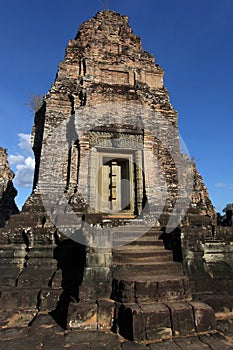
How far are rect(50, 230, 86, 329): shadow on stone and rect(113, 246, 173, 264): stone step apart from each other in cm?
80

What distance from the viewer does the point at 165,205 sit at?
25.3 feet

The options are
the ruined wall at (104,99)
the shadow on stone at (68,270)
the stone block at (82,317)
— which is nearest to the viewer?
the stone block at (82,317)

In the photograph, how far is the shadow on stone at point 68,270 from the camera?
4152 mm

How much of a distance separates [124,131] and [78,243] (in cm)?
478

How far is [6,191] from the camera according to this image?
474 inches

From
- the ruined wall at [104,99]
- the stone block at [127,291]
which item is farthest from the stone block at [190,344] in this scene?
the ruined wall at [104,99]

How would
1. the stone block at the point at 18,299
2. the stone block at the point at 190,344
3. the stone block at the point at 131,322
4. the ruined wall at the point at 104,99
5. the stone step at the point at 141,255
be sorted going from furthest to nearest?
1. the ruined wall at the point at 104,99
2. the stone step at the point at 141,255
3. the stone block at the point at 18,299
4. the stone block at the point at 131,322
5. the stone block at the point at 190,344

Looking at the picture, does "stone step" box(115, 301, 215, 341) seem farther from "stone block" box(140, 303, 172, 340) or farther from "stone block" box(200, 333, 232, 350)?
"stone block" box(200, 333, 232, 350)

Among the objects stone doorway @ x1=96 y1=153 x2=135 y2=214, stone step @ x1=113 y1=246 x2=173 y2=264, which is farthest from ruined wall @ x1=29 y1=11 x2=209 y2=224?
stone step @ x1=113 y1=246 x2=173 y2=264

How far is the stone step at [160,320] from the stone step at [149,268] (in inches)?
33.5

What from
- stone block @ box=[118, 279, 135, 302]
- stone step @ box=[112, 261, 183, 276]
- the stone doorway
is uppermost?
the stone doorway

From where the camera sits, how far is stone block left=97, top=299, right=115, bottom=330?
3605 mm

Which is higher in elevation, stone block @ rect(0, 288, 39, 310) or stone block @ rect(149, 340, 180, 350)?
stone block @ rect(0, 288, 39, 310)

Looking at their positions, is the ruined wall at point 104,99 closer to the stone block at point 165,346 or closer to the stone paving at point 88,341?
the stone paving at point 88,341
